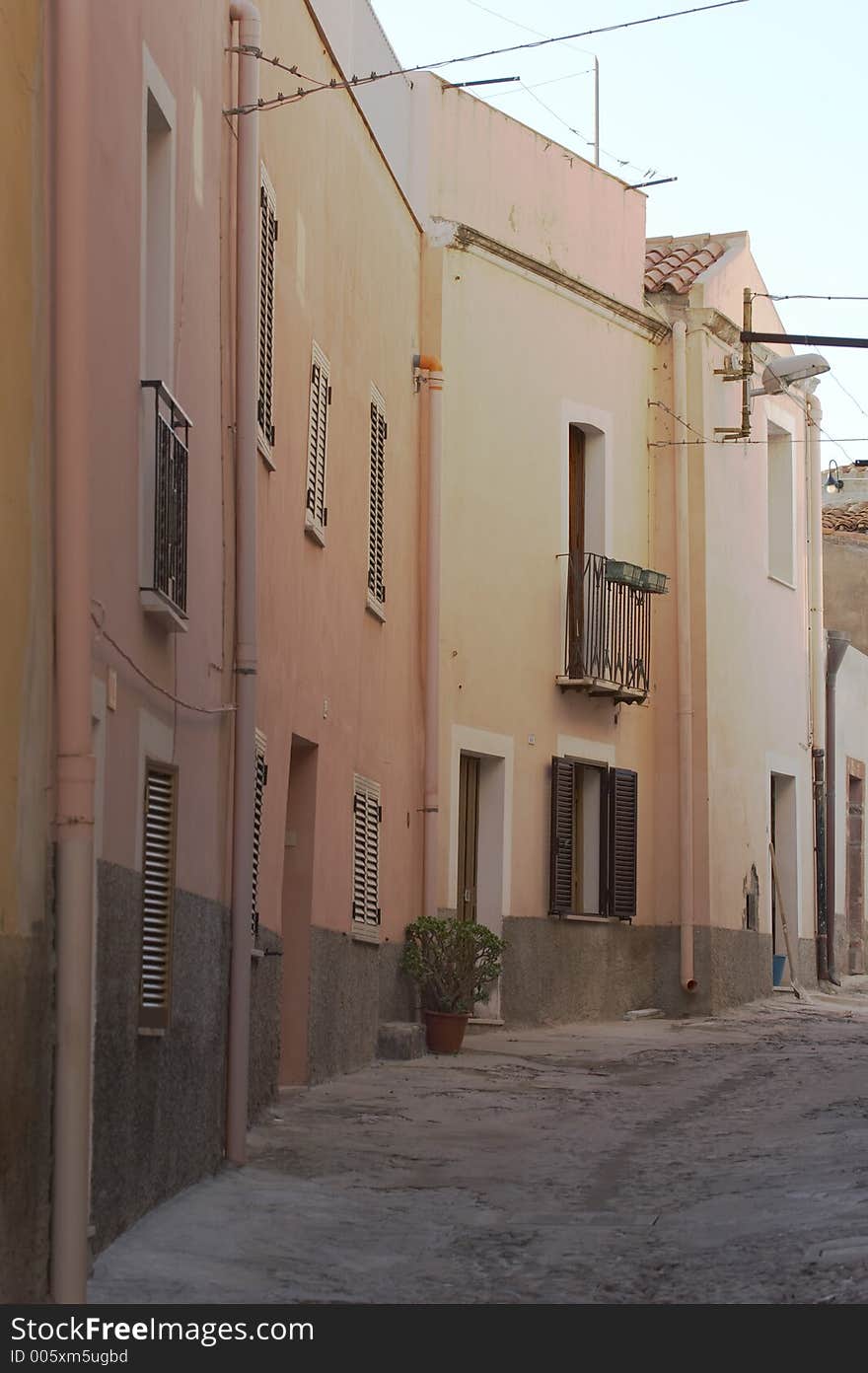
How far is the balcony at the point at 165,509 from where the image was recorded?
28.5 feet

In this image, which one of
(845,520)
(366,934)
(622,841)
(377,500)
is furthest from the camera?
(845,520)

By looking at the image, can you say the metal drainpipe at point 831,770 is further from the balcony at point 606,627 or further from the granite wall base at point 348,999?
the granite wall base at point 348,999

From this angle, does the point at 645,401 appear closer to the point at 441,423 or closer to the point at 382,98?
the point at 441,423

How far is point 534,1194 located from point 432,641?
7964mm

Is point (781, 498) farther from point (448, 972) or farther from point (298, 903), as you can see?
point (298, 903)

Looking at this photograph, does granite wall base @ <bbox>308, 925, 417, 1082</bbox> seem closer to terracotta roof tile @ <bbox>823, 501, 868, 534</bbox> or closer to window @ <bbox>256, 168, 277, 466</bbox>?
window @ <bbox>256, 168, 277, 466</bbox>

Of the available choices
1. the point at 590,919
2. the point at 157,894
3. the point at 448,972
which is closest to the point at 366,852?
the point at 448,972

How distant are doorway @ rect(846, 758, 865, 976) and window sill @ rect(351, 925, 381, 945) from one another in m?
11.8

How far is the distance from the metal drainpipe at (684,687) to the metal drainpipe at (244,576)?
9.92m

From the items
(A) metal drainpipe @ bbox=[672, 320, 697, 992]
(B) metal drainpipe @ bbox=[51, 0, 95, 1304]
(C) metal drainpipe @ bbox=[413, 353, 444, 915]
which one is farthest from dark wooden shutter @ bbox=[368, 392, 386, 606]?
(B) metal drainpipe @ bbox=[51, 0, 95, 1304]

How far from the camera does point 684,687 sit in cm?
2041

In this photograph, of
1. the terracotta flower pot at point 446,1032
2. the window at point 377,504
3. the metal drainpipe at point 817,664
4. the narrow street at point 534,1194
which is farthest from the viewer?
the metal drainpipe at point 817,664

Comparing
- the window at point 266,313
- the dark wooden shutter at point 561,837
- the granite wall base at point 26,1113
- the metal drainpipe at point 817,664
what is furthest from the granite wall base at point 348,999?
the metal drainpipe at point 817,664
